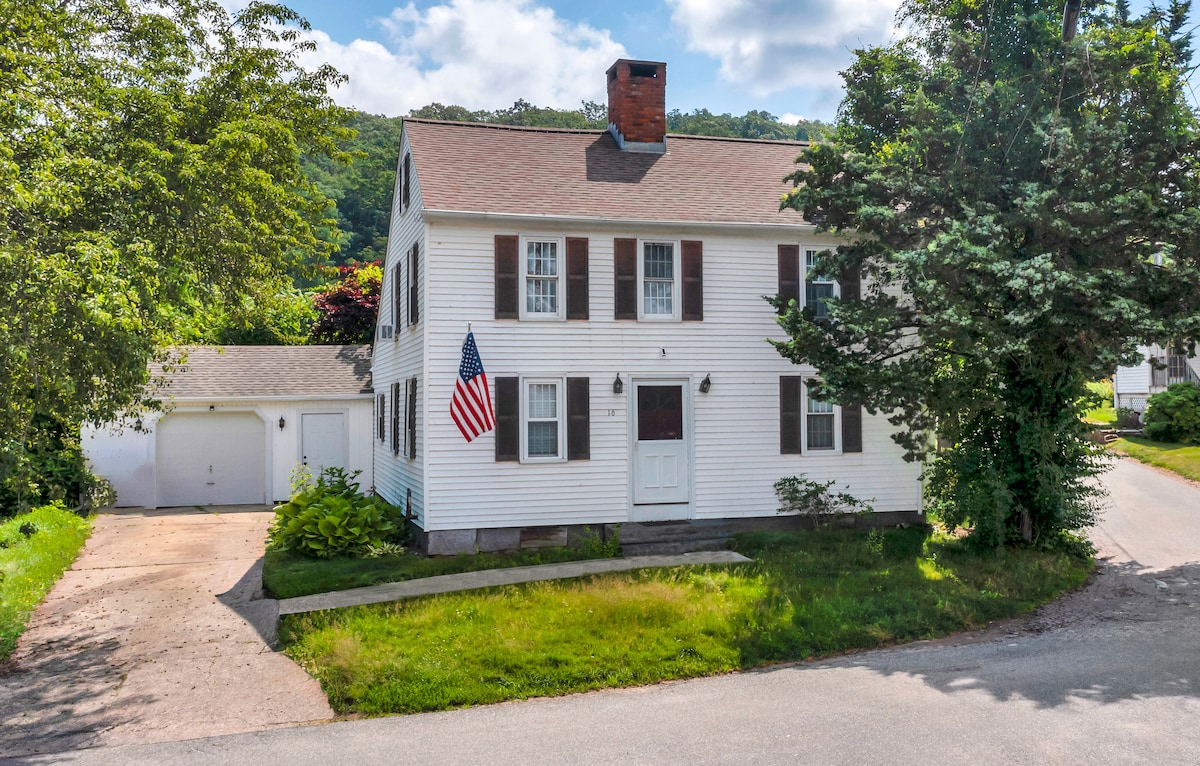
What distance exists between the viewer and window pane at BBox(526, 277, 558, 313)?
15391 millimetres

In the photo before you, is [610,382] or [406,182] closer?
[610,382]

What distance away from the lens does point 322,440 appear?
23.4 meters

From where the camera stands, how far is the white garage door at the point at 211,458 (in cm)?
2292

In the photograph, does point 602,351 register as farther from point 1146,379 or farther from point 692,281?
point 1146,379

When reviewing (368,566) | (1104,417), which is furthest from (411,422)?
(1104,417)

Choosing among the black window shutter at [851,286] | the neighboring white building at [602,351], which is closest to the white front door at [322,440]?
the neighboring white building at [602,351]

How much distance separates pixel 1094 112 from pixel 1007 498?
5391 millimetres

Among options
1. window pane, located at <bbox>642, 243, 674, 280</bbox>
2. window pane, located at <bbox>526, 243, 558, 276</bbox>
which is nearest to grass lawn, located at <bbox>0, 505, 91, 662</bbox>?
window pane, located at <bbox>526, 243, 558, 276</bbox>

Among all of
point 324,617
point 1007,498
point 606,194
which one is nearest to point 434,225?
point 606,194

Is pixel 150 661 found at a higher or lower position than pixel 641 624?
lower

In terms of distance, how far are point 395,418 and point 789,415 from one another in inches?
293

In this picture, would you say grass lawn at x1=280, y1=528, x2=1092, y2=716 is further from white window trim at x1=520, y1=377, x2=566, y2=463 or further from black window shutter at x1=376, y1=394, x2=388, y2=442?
black window shutter at x1=376, y1=394, x2=388, y2=442

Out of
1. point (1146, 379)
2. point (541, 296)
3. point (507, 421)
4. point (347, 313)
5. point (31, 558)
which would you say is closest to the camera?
point (31, 558)

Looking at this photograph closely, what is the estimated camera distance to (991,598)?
11.6 m
